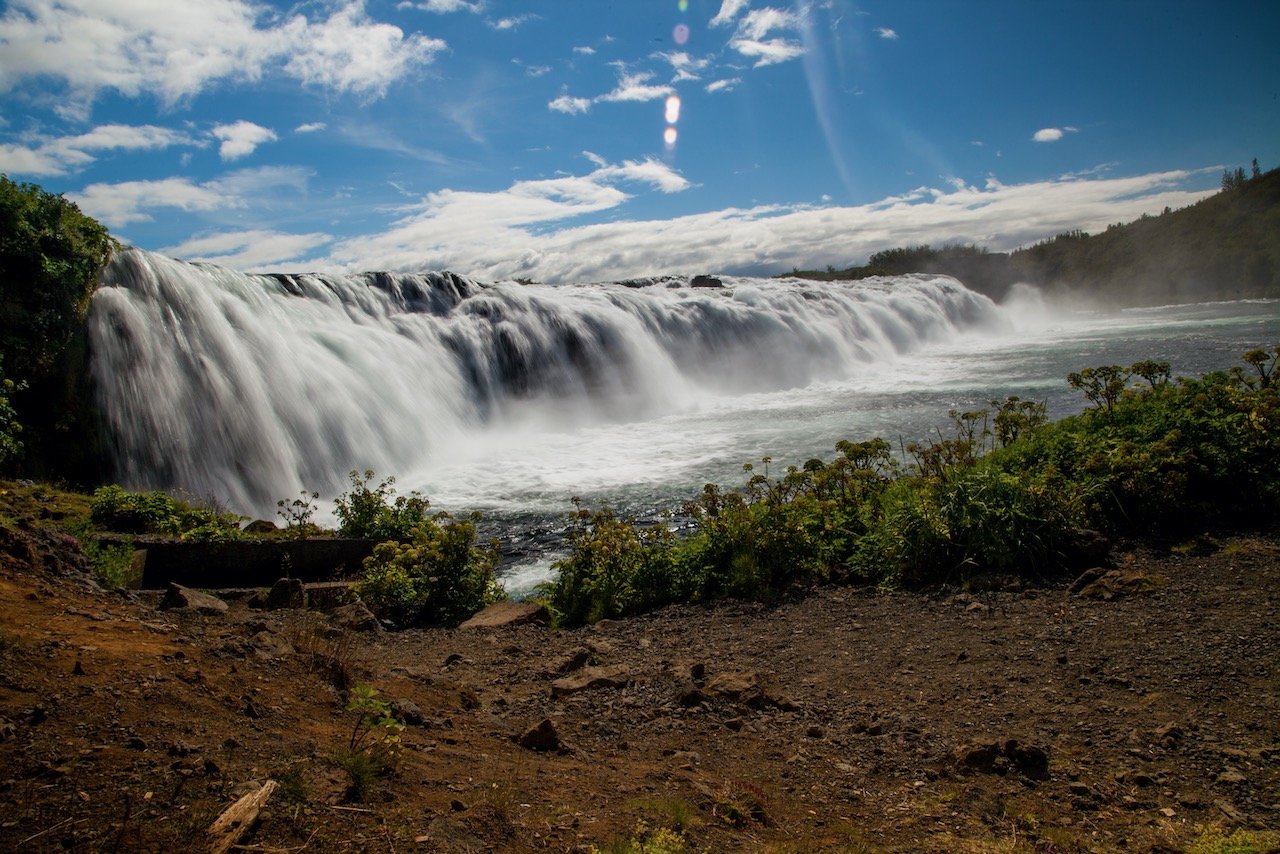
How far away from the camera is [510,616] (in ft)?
22.1

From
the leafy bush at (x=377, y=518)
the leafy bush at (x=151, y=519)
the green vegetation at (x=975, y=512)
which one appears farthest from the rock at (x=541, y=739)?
the leafy bush at (x=151, y=519)

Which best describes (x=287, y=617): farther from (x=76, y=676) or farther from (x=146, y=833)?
(x=146, y=833)

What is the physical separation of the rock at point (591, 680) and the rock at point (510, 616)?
1665 millimetres

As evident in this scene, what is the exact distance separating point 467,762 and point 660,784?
3.05 feet

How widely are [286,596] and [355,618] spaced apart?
2.71 ft

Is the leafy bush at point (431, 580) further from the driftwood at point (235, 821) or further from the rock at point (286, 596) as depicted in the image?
the driftwood at point (235, 821)

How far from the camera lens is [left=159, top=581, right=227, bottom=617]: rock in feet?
18.4

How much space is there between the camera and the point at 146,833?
2.27m

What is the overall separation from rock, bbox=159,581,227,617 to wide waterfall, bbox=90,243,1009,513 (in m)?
6.29

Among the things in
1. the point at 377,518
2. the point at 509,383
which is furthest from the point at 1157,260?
the point at 377,518

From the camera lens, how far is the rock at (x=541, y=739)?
12.8 ft

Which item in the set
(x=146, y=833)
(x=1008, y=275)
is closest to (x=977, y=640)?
(x=146, y=833)

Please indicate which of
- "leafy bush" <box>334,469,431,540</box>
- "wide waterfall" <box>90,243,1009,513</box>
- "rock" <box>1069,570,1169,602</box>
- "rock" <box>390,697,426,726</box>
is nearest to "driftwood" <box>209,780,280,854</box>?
"rock" <box>390,697,426,726</box>

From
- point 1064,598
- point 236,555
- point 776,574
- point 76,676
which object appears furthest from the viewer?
point 236,555
